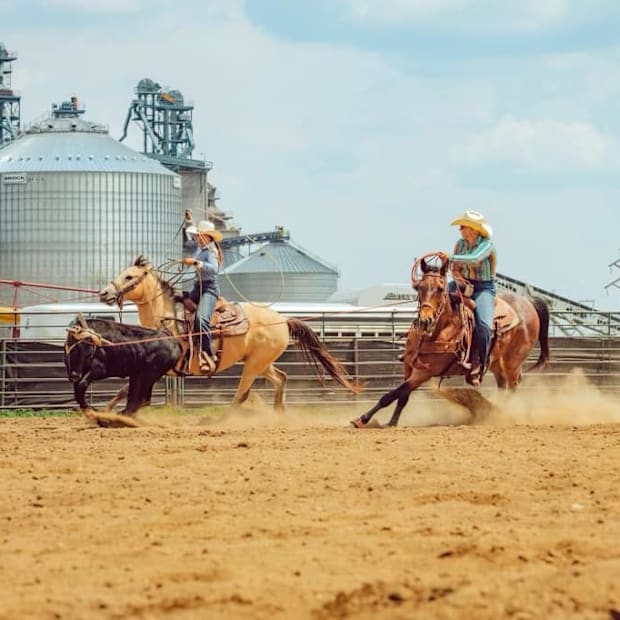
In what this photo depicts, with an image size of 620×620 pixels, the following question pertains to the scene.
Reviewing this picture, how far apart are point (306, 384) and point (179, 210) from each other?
52992mm

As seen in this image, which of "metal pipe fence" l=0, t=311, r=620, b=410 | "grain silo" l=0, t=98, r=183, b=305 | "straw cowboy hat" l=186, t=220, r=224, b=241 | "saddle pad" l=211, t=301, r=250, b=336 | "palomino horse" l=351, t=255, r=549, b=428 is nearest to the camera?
"palomino horse" l=351, t=255, r=549, b=428

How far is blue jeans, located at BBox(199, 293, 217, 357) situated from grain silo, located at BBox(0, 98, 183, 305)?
5432 cm

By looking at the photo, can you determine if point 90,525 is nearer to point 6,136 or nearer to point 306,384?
point 306,384

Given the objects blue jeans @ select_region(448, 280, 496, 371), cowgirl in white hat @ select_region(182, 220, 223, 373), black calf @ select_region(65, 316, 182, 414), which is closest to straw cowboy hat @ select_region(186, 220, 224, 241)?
cowgirl in white hat @ select_region(182, 220, 223, 373)

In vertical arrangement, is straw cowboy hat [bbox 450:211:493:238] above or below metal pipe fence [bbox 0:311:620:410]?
above

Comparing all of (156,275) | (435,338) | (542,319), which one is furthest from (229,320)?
(542,319)

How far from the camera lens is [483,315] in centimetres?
1209

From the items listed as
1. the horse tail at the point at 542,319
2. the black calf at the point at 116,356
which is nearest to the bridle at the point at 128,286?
the black calf at the point at 116,356

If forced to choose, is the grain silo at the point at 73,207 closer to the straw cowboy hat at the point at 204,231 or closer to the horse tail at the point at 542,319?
the straw cowboy hat at the point at 204,231

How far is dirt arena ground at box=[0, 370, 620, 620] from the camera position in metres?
4.79

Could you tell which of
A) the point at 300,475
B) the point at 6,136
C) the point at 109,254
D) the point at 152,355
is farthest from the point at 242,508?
the point at 6,136

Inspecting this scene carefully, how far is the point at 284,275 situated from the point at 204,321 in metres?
59.3

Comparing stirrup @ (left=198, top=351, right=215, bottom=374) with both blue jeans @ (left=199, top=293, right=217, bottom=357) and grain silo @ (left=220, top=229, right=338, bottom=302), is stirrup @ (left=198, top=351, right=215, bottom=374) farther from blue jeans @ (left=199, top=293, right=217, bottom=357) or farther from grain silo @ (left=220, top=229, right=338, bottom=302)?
grain silo @ (left=220, top=229, right=338, bottom=302)

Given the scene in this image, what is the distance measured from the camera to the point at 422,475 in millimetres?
7898
